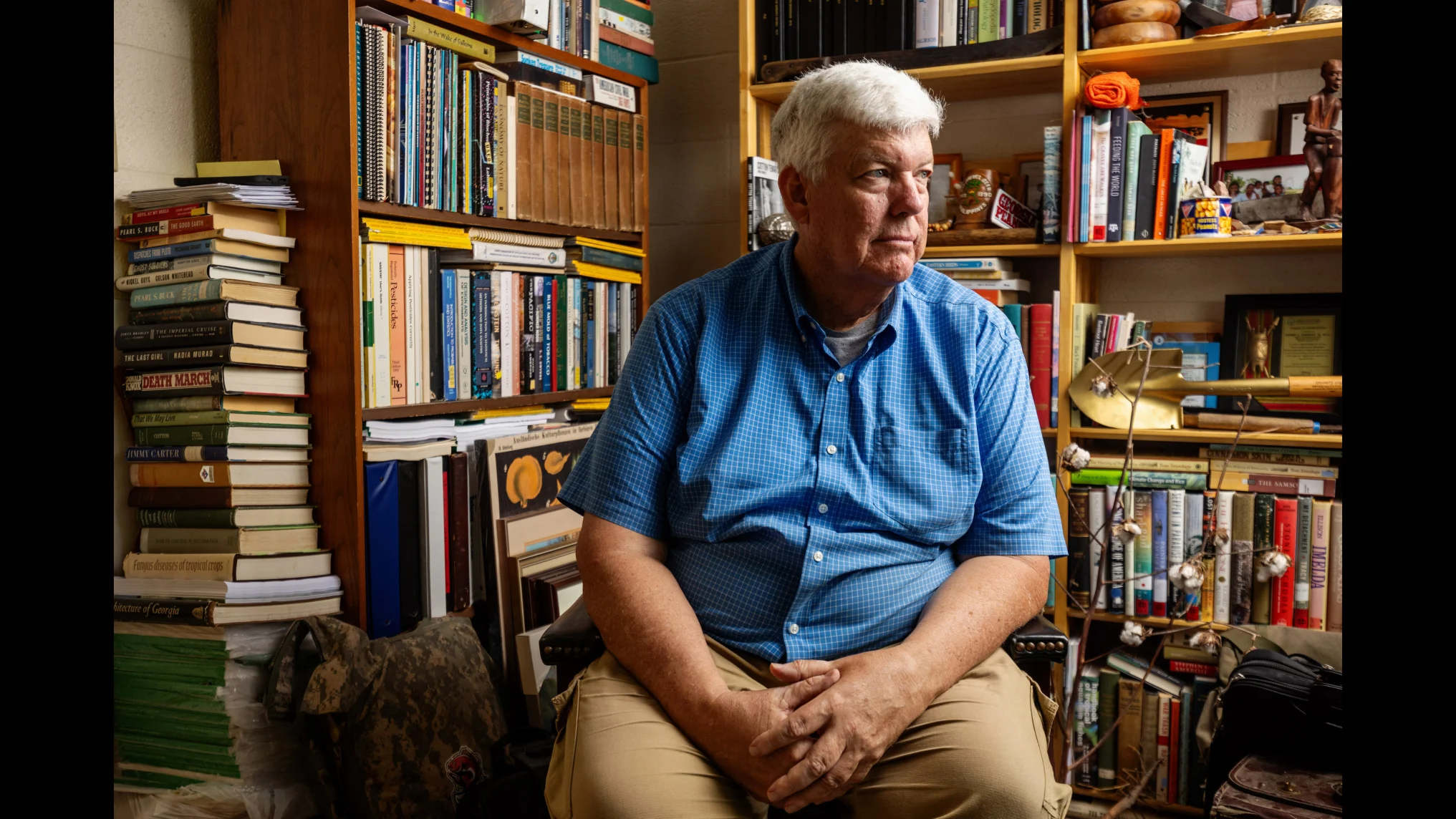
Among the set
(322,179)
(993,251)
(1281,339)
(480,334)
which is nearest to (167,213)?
(322,179)

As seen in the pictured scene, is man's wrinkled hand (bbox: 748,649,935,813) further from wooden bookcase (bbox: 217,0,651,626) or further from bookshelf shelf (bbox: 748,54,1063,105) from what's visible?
bookshelf shelf (bbox: 748,54,1063,105)

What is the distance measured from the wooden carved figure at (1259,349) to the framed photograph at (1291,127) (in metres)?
0.37

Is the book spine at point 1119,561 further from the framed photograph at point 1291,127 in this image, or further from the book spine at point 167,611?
the book spine at point 167,611

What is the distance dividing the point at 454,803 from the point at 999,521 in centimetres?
119

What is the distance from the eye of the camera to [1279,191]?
238cm

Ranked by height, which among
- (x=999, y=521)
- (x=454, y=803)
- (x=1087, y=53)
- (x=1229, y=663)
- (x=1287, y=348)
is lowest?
(x=454, y=803)

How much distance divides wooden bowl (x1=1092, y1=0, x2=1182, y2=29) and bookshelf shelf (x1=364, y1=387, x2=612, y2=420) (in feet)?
4.83

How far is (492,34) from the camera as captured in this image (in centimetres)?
240

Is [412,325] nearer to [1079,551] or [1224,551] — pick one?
[1079,551]

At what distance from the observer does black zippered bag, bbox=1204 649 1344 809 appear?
1.69 metres

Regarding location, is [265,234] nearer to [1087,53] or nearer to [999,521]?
[999,521]
